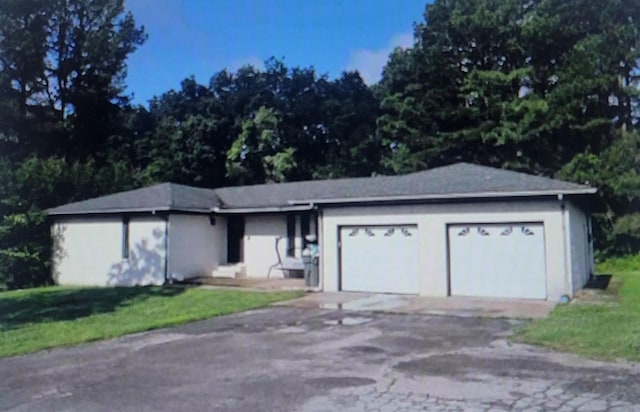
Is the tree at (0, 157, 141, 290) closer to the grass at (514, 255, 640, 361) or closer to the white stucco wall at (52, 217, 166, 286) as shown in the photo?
the white stucco wall at (52, 217, 166, 286)

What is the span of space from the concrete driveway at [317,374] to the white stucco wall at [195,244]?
29.9 ft

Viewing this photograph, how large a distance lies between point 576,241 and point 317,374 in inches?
433

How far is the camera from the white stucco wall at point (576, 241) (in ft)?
44.9

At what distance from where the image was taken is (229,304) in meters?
13.3

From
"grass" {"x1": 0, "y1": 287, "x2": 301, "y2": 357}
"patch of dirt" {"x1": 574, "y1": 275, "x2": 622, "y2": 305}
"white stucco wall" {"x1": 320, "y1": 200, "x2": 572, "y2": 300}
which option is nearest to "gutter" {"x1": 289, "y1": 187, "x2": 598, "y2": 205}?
"white stucco wall" {"x1": 320, "y1": 200, "x2": 572, "y2": 300}

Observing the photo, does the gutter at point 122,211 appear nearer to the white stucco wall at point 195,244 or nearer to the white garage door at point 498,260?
the white stucco wall at point 195,244

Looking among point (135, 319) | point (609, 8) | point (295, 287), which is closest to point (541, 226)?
point (295, 287)

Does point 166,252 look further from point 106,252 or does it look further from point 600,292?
point 600,292

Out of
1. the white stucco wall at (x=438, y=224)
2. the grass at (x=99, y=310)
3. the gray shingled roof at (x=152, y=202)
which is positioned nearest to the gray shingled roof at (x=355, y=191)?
the gray shingled roof at (x=152, y=202)

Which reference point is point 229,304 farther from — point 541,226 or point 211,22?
point 211,22

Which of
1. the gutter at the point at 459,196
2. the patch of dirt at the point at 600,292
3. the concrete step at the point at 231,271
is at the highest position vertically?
the gutter at the point at 459,196

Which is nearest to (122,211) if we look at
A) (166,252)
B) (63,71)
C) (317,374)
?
(166,252)

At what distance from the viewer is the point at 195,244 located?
19484 mm

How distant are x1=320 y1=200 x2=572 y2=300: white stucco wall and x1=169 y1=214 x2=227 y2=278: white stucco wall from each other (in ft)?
17.9
